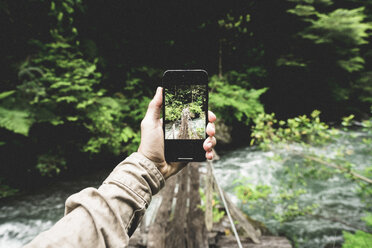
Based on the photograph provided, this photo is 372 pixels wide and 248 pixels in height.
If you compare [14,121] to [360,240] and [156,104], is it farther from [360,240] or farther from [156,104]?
[360,240]

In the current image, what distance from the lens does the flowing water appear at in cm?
407

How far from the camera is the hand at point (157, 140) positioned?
132cm

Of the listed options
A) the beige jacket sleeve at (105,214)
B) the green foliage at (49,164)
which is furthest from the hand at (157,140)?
the green foliage at (49,164)

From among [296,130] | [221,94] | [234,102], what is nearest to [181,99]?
[296,130]

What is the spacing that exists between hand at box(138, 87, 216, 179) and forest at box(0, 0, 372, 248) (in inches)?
4.8

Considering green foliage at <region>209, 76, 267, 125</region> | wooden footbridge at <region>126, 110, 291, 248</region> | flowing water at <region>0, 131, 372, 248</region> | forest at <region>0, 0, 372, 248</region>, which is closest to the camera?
wooden footbridge at <region>126, 110, 291, 248</region>

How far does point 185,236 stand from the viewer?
2.70m

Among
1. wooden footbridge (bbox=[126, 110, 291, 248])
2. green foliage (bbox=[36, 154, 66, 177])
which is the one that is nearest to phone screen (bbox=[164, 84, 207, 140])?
wooden footbridge (bbox=[126, 110, 291, 248])

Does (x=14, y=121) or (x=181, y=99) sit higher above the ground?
(x=181, y=99)

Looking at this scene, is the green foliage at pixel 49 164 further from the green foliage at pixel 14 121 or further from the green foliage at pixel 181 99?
the green foliage at pixel 181 99

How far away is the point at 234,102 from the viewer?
7.82 meters

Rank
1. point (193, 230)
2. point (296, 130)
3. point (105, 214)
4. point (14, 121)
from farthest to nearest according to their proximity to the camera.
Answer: point (14, 121)
point (296, 130)
point (193, 230)
point (105, 214)

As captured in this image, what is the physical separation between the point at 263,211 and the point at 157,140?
15.3ft

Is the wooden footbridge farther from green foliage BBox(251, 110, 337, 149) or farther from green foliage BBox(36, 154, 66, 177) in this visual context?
green foliage BBox(36, 154, 66, 177)
